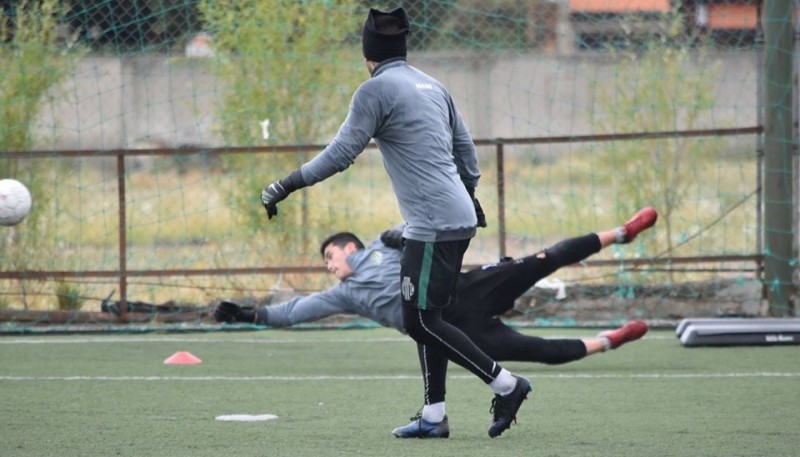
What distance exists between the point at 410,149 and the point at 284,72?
688 cm

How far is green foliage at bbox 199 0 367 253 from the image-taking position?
13039mm

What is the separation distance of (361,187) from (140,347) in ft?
16.1

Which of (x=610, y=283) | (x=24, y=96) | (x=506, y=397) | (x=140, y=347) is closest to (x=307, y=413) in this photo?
(x=506, y=397)

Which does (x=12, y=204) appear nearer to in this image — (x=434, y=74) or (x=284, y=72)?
(x=284, y=72)

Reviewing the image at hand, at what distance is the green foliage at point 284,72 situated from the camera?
13.0 m

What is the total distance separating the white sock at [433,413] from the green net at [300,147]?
5.48m

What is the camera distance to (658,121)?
1323cm

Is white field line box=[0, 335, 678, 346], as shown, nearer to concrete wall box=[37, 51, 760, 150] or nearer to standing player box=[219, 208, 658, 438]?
standing player box=[219, 208, 658, 438]

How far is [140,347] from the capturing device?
10.9 m

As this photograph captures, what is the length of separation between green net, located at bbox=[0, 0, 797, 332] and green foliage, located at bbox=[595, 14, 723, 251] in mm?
18

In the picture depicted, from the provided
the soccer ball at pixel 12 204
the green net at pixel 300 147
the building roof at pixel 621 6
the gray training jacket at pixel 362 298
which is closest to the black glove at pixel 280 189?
the gray training jacket at pixel 362 298

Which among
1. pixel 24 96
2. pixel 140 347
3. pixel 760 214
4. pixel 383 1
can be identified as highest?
pixel 383 1

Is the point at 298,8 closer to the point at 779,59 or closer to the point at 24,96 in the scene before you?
the point at 24,96

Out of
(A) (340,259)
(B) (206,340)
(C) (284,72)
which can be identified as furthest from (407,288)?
(C) (284,72)
